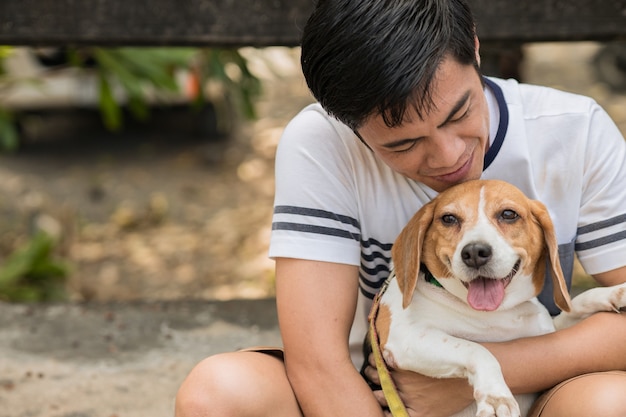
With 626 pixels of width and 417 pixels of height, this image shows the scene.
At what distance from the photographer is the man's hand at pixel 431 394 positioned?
2.42 metres

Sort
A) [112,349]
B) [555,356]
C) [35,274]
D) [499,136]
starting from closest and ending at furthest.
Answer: [555,356]
[499,136]
[112,349]
[35,274]

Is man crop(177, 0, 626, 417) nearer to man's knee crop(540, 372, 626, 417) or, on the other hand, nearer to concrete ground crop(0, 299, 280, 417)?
man's knee crop(540, 372, 626, 417)

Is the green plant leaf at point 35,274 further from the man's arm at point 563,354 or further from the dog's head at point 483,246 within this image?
A: the man's arm at point 563,354

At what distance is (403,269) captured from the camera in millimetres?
2373

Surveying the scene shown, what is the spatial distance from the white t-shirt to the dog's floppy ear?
0.16m

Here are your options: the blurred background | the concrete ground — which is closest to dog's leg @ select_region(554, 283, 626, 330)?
the concrete ground

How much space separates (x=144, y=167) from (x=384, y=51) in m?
5.72

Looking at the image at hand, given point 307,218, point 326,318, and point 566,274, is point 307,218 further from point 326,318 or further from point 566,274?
point 566,274

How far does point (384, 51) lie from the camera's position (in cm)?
211

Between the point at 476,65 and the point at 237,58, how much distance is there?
2.46 meters

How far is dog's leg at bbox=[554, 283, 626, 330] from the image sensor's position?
94.0 inches

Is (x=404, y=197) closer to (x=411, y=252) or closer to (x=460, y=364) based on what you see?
(x=411, y=252)

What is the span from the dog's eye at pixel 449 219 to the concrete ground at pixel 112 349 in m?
1.42

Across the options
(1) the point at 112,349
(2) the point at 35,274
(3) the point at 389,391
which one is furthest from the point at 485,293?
(2) the point at 35,274
